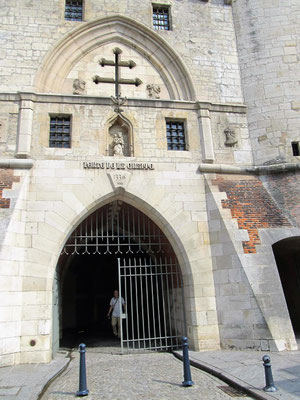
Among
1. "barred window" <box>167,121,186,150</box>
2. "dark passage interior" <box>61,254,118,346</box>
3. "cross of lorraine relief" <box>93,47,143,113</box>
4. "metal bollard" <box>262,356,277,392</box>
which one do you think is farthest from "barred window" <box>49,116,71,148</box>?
"dark passage interior" <box>61,254,118,346</box>

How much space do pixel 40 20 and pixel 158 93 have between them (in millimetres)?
3921

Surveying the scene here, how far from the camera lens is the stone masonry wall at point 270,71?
943 cm

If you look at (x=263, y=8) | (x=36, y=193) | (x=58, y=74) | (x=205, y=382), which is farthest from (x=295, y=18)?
(x=205, y=382)

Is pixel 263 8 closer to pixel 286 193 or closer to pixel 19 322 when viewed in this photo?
pixel 286 193

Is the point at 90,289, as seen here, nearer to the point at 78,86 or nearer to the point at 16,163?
the point at 16,163

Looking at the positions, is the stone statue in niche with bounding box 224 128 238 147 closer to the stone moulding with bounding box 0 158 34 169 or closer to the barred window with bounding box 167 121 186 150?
the barred window with bounding box 167 121 186 150

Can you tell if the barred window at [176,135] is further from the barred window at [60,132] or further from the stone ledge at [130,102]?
the barred window at [60,132]

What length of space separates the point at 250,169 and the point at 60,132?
507cm

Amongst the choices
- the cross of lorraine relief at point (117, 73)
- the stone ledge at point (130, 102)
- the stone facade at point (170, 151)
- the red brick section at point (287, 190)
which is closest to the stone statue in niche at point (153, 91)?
the stone facade at point (170, 151)

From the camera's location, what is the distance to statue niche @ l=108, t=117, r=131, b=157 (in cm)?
866

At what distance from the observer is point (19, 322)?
688 centimetres

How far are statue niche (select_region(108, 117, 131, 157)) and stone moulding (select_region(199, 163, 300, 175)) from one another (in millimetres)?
2007

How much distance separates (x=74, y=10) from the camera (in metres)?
10.2

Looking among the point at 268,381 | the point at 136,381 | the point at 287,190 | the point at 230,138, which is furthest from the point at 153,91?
the point at 268,381
